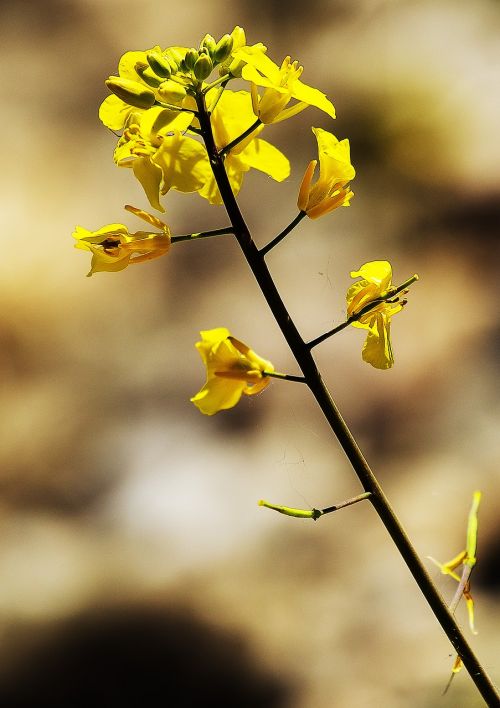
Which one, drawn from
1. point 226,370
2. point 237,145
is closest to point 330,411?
point 226,370

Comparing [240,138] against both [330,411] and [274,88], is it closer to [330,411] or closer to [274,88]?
[274,88]

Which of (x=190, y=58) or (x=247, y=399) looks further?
(x=247, y=399)

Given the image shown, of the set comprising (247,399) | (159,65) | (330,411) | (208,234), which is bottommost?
(330,411)

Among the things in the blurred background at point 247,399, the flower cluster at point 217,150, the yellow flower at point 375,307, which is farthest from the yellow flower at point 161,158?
the blurred background at point 247,399

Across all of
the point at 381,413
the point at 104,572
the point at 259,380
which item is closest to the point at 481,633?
the point at 381,413

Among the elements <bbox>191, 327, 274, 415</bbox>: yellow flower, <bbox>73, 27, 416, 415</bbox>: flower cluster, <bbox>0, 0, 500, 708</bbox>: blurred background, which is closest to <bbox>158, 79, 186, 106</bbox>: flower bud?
<bbox>73, 27, 416, 415</bbox>: flower cluster

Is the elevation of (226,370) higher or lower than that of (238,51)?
lower

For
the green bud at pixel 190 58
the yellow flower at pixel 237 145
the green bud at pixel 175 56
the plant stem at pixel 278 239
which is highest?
the green bud at pixel 175 56

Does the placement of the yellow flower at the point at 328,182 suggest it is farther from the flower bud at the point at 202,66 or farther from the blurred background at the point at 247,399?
the blurred background at the point at 247,399
